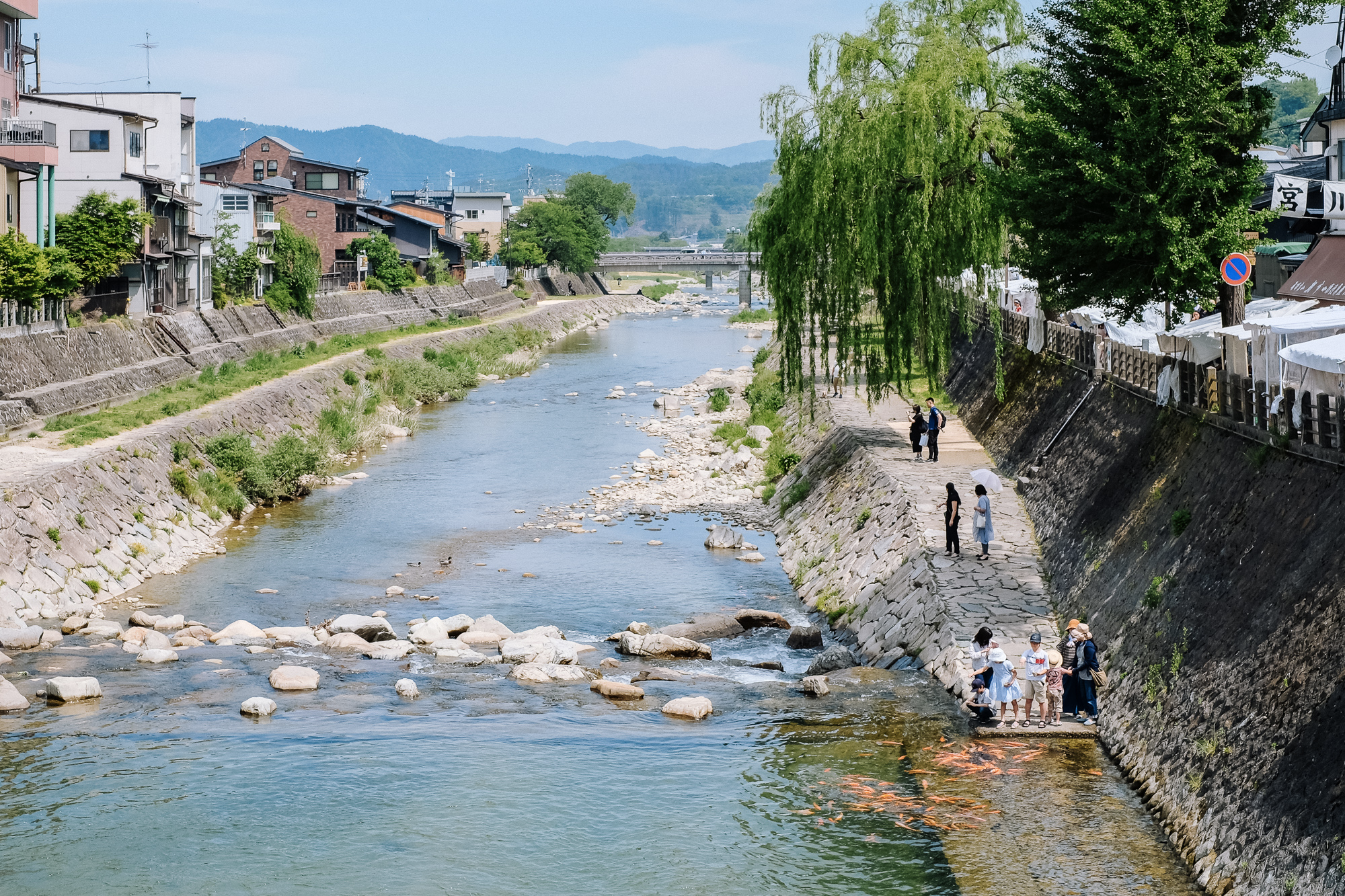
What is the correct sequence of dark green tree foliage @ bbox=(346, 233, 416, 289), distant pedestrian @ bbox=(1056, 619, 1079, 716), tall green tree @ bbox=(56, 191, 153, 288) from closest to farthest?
1. distant pedestrian @ bbox=(1056, 619, 1079, 716)
2. tall green tree @ bbox=(56, 191, 153, 288)
3. dark green tree foliage @ bbox=(346, 233, 416, 289)

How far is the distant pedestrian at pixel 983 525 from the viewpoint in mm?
24984

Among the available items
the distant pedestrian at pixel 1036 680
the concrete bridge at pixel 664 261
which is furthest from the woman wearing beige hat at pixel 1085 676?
the concrete bridge at pixel 664 261

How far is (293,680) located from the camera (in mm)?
21719

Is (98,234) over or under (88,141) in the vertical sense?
under

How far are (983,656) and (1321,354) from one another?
627 centimetres

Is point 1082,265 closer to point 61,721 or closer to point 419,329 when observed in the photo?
point 61,721

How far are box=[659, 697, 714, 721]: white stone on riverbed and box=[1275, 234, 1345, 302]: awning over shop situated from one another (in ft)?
59.2

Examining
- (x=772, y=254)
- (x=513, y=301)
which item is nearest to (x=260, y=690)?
(x=772, y=254)

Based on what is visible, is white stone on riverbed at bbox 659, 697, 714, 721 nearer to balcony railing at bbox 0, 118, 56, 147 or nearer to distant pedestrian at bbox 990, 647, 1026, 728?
distant pedestrian at bbox 990, 647, 1026, 728

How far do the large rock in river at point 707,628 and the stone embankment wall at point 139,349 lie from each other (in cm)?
2114

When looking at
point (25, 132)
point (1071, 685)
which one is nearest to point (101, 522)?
point (25, 132)

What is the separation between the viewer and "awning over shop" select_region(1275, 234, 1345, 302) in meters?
29.6

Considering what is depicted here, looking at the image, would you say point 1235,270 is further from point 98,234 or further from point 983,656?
point 98,234

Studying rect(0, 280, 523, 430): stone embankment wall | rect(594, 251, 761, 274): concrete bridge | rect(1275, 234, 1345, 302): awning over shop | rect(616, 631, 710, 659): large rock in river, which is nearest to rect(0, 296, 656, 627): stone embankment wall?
rect(0, 280, 523, 430): stone embankment wall
